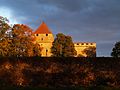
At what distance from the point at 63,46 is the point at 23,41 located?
21677 millimetres

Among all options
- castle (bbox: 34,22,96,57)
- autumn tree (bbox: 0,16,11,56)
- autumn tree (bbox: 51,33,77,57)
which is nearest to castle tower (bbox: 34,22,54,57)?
castle (bbox: 34,22,96,57)

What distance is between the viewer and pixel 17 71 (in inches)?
695

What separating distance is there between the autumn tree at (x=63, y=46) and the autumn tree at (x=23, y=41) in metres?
16.4

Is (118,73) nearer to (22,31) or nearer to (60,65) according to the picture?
(60,65)

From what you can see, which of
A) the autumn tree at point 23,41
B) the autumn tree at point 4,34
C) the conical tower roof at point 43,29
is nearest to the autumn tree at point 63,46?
the autumn tree at point 23,41

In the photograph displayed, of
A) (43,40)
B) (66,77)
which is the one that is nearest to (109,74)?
(66,77)

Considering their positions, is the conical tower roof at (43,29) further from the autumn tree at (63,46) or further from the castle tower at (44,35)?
the autumn tree at (63,46)

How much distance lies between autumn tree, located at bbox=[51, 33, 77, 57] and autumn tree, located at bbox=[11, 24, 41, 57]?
53.7 ft

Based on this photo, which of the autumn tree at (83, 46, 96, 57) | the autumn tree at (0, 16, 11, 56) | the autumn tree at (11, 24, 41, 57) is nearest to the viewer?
the autumn tree at (0, 16, 11, 56)

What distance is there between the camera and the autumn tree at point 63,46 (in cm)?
8611

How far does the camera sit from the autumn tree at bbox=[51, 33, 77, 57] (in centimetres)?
8611

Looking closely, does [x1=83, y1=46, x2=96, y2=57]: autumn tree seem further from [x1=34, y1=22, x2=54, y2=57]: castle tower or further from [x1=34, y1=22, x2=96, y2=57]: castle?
[x1=34, y1=22, x2=54, y2=57]: castle tower

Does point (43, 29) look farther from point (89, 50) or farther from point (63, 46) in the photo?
point (63, 46)

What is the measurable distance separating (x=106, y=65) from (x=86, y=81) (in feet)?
4.78
